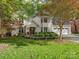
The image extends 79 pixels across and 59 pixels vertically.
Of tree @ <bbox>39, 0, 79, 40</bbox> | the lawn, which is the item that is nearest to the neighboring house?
tree @ <bbox>39, 0, 79, 40</bbox>

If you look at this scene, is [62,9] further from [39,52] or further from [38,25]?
[38,25]

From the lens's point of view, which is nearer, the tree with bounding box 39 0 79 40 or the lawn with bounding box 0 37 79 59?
the lawn with bounding box 0 37 79 59

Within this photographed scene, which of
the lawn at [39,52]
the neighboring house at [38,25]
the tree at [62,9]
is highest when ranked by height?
the tree at [62,9]

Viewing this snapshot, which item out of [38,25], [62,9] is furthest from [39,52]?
[38,25]

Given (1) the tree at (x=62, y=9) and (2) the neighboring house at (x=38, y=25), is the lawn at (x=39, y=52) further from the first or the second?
(2) the neighboring house at (x=38, y=25)

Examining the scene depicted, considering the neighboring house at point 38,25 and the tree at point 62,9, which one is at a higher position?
the tree at point 62,9

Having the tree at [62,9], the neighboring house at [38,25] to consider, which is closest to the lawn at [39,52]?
the tree at [62,9]

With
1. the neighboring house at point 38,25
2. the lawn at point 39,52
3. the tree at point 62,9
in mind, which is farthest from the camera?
the neighboring house at point 38,25

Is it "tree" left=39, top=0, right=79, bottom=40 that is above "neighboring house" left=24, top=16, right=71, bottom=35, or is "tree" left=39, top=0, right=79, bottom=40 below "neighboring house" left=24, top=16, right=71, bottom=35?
above

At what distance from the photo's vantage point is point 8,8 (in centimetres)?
2080

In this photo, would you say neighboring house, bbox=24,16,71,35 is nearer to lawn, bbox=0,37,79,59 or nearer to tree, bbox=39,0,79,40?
tree, bbox=39,0,79,40

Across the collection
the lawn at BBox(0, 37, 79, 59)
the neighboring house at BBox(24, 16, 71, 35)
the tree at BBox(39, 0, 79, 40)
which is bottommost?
the lawn at BBox(0, 37, 79, 59)

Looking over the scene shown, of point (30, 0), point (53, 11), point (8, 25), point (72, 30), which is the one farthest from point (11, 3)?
point (72, 30)

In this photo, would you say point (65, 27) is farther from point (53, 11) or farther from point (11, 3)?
point (11, 3)
